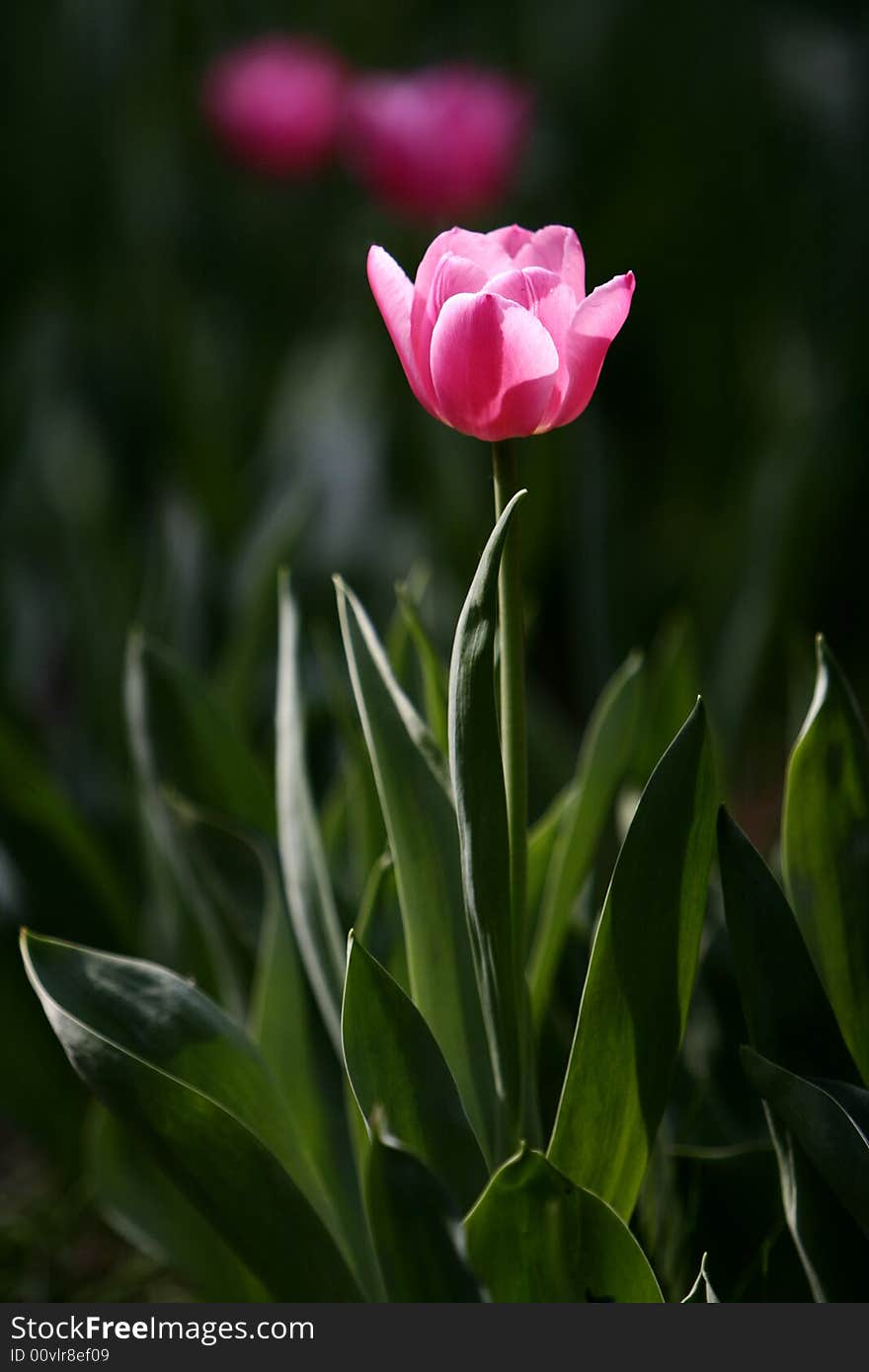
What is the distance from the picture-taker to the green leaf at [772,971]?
501 millimetres

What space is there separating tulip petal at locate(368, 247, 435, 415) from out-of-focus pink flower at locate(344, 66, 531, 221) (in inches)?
38.9

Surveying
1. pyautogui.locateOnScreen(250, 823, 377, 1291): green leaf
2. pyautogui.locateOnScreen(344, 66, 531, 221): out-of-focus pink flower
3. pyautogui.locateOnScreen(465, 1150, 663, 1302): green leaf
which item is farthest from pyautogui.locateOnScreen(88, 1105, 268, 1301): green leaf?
pyautogui.locateOnScreen(344, 66, 531, 221): out-of-focus pink flower

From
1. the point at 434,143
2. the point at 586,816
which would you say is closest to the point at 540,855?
the point at 586,816

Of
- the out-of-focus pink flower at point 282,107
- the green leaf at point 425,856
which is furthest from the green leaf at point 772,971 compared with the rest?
the out-of-focus pink flower at point 282,107

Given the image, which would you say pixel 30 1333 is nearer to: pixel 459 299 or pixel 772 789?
pixel 459 299

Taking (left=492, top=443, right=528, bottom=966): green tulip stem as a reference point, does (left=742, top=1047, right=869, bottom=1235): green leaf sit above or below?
below

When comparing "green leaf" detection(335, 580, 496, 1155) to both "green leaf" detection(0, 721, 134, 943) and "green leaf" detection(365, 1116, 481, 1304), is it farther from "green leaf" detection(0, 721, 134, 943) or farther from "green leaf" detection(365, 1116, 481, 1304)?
"green leaf" detection(0, 721, 134, 943)

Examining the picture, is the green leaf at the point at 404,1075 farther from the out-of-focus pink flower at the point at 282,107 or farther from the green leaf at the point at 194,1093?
the out-of-focus pink flower at the point at 282,107

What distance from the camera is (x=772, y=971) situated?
51cm

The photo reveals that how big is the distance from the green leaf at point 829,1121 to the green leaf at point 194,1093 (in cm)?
18

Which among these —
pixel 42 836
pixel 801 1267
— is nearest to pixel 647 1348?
pixel 801 1267

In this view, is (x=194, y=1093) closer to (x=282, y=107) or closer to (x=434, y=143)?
(x=434, y=143)

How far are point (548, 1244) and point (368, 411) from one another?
121 centimetres

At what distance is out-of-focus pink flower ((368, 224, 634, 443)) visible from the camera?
424mm
